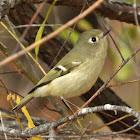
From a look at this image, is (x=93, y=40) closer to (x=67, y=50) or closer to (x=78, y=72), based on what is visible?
(x=78, y=72)

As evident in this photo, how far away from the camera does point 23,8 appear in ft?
7.80

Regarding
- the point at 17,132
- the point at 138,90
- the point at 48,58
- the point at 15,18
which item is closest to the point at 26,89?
the point at 48,58

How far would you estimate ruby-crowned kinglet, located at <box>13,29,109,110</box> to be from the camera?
1.82 metres

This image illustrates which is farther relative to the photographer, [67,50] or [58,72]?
[67,50]

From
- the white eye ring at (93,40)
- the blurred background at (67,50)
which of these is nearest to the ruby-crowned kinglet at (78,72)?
the white eye ring at (93,40)

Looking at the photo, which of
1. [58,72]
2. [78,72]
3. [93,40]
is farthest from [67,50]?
[78,72]

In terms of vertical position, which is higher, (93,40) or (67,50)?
(67,50)

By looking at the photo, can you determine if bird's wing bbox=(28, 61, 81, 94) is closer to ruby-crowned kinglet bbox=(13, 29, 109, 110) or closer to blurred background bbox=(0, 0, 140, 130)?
ruby-crowned kinglet bbox=(13, 29, 109, 110)

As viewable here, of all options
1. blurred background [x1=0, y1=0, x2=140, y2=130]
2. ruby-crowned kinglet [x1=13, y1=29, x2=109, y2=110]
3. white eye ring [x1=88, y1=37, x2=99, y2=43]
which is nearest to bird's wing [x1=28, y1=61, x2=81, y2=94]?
ruby-crowned kinglet [x1=13, y1=29, x2=109, y2=110]

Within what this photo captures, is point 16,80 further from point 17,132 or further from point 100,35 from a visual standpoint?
point 17,132

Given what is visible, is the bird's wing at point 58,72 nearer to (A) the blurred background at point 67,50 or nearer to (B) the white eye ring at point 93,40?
(B) the white eye ring at point 93,40

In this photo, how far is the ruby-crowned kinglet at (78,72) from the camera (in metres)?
1.82

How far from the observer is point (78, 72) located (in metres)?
1.83

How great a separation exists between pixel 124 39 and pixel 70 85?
1517mm
